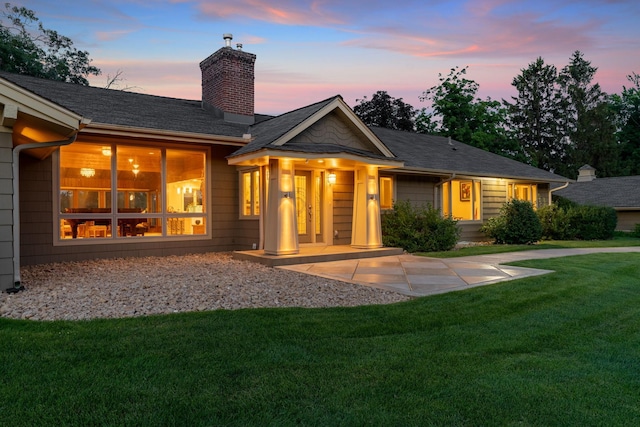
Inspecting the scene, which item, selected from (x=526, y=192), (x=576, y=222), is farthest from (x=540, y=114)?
(x=576, y=222)

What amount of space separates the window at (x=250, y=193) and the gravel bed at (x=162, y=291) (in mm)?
2425

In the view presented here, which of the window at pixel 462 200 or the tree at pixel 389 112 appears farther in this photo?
the tree at pixel 389 112

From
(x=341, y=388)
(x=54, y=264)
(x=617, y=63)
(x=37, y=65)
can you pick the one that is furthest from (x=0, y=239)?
(x=617, y=63)

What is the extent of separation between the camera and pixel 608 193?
77.9ft

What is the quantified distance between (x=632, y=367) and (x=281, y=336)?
113 inches

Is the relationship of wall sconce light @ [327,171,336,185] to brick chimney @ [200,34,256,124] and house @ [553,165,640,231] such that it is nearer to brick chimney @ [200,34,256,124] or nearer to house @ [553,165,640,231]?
brick chimney @ [200,34,256,124]

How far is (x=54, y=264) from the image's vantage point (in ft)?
27.4

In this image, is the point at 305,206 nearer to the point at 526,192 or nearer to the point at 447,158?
the point at 447,158

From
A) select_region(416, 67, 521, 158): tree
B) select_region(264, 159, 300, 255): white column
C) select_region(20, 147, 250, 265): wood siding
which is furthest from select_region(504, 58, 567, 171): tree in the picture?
select_region(264, 159, 300, 255): white column

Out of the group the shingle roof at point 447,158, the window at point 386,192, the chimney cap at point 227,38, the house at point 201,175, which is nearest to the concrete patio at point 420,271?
the house at point 201,175

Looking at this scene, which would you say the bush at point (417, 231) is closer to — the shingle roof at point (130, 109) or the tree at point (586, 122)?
the shingle roof at point (130, 109)

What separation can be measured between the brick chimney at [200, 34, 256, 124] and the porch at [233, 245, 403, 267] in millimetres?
4380

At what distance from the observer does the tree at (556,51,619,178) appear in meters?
37.7

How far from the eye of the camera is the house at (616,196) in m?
21.5
